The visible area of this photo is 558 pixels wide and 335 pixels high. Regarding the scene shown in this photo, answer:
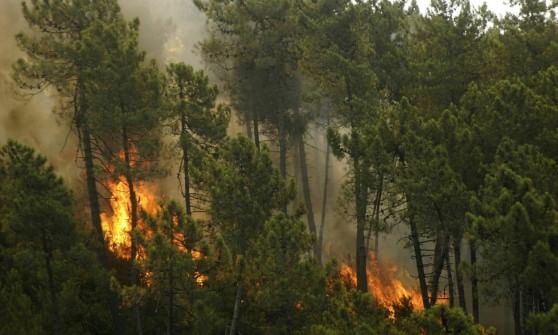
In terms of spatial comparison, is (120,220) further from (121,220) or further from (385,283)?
(385,283)

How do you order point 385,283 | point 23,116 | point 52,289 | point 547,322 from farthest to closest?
point 385,283, point 23,116, point 52,289, point 547,322

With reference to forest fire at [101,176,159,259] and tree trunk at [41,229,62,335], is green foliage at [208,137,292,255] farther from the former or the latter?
forest fire at [101,176,159,259]

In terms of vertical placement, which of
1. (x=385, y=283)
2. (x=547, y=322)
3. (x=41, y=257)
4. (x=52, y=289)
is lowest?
(x=547, y=322)

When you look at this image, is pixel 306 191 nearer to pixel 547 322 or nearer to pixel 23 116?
pixel 23 116

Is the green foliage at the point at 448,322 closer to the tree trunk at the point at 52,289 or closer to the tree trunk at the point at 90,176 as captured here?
the tree trunk at the point at 52,289

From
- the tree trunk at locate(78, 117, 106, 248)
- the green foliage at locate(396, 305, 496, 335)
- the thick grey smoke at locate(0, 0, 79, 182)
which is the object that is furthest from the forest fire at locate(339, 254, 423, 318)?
the green foliage at locate(396, 305, 496, 335)

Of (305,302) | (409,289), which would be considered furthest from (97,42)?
(409,289)

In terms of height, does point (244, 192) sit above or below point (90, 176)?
below

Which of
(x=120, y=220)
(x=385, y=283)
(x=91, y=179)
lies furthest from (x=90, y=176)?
(x=385, y=283)

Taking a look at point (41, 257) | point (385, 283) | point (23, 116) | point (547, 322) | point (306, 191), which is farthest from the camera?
point (385, 283)

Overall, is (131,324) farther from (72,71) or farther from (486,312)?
(486,312)

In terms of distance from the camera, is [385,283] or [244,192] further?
[385,283]

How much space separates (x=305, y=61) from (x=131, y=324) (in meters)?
11.3

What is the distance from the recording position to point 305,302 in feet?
38.9
